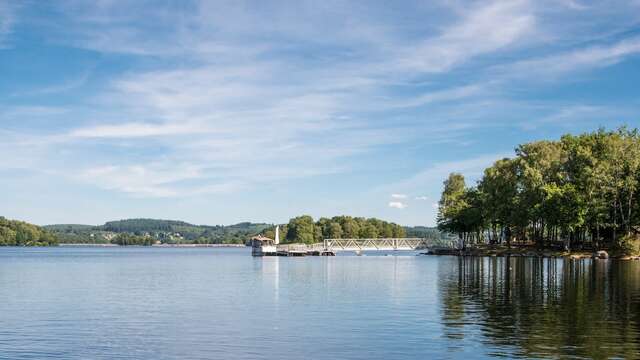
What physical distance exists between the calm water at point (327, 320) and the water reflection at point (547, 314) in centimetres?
8

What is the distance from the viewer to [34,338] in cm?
3881

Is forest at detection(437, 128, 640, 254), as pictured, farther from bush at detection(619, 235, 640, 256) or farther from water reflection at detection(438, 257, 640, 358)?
water reflection at detection(438, 257, 640, 358)

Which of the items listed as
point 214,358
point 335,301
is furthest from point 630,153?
point 214,358

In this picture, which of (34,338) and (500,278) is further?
(500,278)

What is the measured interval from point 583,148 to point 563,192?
42.0 ft

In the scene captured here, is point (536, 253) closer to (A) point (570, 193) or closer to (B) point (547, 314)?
(A) point (570, 193)

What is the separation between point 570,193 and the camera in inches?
5217

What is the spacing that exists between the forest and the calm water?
191ft

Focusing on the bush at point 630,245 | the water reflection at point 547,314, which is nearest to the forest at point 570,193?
the bush at point 630,245

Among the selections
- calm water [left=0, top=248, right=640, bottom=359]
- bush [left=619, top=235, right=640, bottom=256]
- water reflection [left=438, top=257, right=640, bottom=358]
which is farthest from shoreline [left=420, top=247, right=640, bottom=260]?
calm water [left=0, top=248, right=640, bottom=359]

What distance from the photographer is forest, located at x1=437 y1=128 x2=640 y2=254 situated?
5138 inches

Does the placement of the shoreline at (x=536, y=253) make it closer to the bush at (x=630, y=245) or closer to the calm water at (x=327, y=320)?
the bush at (x=630, y=245)

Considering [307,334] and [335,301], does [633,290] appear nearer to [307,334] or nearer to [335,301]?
[335,301]

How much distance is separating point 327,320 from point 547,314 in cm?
1435
